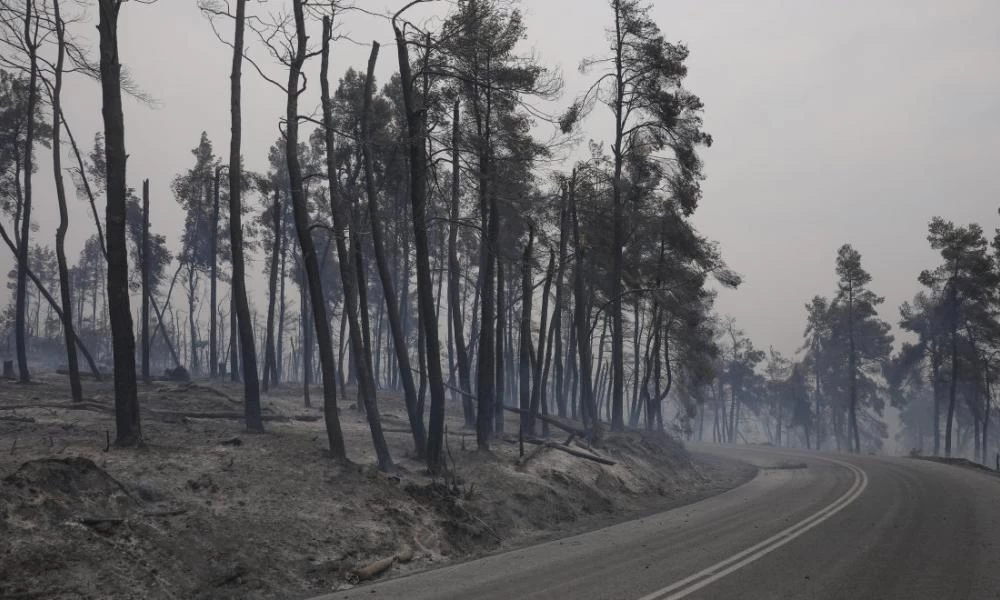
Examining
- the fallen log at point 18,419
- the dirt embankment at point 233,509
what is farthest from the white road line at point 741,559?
the fallen log at point 18,419

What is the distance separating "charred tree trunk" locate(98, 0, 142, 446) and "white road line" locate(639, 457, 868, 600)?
367 inches

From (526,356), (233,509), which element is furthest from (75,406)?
(526,356)

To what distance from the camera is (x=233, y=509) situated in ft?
36.2

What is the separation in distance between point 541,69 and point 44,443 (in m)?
14.3

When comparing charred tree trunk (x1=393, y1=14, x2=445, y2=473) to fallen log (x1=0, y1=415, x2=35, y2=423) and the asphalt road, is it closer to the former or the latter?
the asphalt road

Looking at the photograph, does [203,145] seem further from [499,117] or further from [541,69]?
[541,69]

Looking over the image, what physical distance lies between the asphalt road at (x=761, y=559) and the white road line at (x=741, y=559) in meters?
0.02

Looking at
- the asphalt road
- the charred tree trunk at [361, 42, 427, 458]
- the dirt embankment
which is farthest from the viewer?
the charred tree trunk at [361, 42, 427, 458]

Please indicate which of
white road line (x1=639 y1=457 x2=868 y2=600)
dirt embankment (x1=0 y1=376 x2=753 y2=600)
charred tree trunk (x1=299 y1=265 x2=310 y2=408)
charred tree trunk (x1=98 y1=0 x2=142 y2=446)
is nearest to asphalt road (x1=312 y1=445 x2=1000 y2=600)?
white road line (x1=639 y1=457 x2=868 y2=600)

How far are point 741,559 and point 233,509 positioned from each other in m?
7.69

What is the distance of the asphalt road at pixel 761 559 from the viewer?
893 cm

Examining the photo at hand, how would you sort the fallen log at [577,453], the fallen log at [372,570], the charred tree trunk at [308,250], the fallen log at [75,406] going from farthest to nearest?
the fallen log at [577,453] < the fallen log at [75,406] < the charred tree trunk at [308,250] < the fallen log at [372,570]

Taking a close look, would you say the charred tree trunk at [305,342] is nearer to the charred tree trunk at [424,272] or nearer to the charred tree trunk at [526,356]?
the charred tree trunk at [526,356]

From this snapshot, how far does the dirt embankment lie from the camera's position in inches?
337
